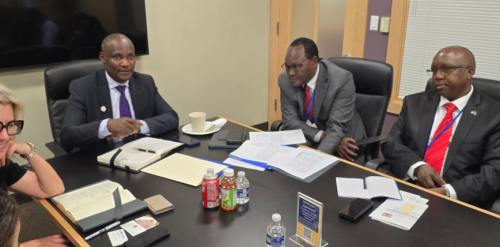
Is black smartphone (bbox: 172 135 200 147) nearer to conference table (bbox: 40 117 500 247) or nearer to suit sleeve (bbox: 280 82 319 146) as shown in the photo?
conference table (bbox: 40 117 500 247)

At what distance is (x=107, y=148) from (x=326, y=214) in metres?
1.16

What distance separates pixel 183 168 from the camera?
1.71 m

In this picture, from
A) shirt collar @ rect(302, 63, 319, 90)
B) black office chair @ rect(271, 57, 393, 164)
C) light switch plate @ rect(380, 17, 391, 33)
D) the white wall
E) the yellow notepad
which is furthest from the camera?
light switch plate @ rect(380, 17, 391, 33)

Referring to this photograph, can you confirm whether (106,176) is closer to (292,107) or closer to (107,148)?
(107,148)

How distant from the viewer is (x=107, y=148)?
193cm

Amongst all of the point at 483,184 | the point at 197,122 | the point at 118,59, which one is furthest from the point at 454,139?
the point at 118,59

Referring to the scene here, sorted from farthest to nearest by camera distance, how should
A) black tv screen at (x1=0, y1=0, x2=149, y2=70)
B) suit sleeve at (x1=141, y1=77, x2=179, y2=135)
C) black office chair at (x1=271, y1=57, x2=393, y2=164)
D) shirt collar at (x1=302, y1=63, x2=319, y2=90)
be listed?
black tv screen at (x1=0, y1=0, x2=149, y2=70)
shirt collar at (x1=302, y1=63, x2=319, y2=90)
black office chair at (x1=271, y1=57, x2=393, y2=164)
suit sleeve at (x1=141, y1=77, x2=179, y2=135)

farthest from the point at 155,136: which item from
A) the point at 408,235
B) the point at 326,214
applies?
the point at 408,235

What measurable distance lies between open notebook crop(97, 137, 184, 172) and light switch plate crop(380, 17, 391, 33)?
214cm

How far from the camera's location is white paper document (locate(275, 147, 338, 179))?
167 cm

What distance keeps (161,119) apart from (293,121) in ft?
2.76

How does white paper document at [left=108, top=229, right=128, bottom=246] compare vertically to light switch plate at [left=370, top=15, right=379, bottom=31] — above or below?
below

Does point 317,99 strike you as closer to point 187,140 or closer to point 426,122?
point 426,122

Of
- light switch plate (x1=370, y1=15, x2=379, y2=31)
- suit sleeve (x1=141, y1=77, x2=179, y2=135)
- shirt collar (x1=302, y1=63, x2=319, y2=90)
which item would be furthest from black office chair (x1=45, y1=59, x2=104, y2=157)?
light switch plate (x1=370, y1=15, x2=379, y2=31)
